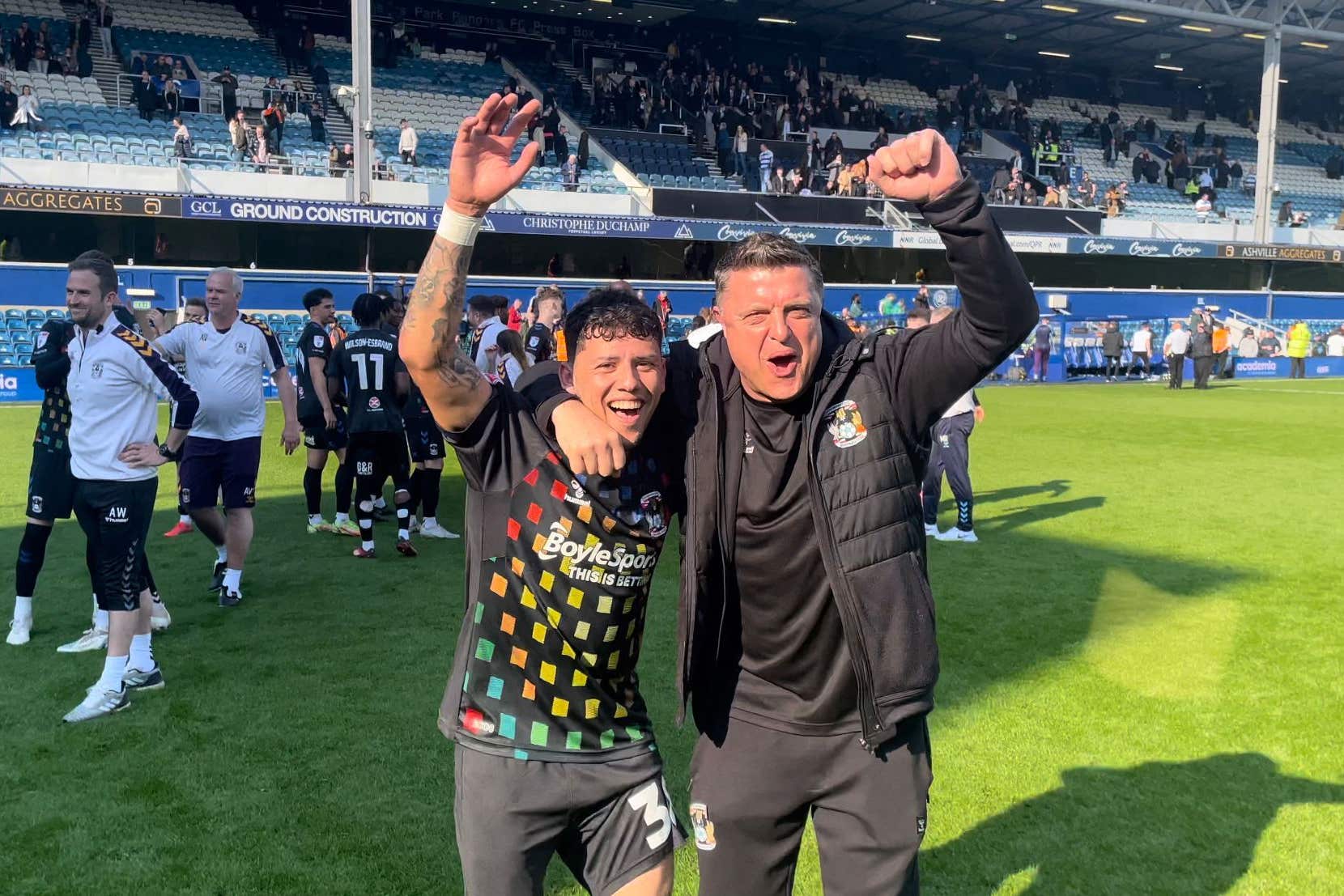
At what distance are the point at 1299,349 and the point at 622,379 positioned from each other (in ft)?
124

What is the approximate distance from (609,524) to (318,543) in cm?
784

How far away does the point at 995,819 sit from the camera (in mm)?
4531

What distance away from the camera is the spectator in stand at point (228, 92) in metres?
28.9

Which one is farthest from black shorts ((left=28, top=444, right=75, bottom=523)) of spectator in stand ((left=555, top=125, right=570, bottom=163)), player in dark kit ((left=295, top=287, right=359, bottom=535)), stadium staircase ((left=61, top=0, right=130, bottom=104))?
spectator in stand ((left=555, top=125, right=570, bottom=163))

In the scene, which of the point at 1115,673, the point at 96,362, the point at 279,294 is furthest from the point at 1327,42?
the point at 96,362

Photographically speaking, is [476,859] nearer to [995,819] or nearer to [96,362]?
[995,819]

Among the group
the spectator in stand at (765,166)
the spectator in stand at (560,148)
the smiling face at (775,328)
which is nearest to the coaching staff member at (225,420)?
the smiling face at (775,328)

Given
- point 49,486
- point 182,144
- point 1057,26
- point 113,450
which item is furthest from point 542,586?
point 1057,26

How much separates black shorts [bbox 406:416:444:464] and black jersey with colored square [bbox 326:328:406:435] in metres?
0.97

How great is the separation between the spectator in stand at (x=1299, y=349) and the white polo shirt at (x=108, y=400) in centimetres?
3606

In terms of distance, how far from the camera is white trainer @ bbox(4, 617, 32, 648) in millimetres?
6766

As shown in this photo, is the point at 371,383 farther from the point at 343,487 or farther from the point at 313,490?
the point at 313,490

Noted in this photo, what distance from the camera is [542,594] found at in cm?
267

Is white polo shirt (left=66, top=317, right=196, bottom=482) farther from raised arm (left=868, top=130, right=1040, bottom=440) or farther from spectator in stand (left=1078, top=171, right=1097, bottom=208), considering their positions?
spectator in stand (left=1078, top=171, right=1097, bottom=208)
